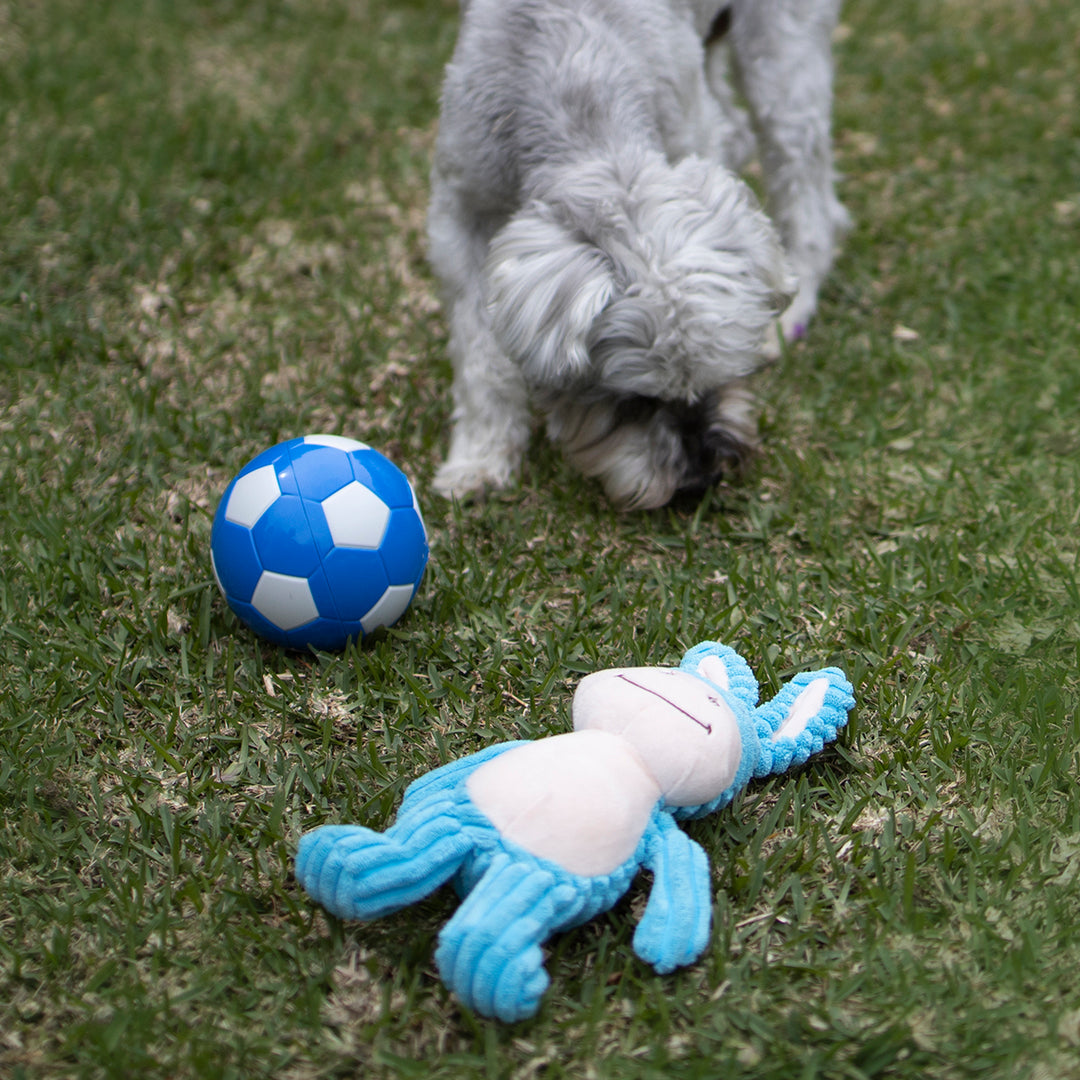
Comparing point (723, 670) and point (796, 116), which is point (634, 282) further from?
point (796, 116)

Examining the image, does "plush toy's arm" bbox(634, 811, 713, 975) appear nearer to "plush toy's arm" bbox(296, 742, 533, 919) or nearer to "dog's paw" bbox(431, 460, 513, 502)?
"plush toy's arm" bbox(296, 742, 533, 919)

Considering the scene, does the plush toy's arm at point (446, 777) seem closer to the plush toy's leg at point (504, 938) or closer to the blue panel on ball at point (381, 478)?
the plush toy's leg at point (504, 938)

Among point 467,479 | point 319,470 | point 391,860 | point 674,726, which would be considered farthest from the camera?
point 467,479

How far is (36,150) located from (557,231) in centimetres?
359

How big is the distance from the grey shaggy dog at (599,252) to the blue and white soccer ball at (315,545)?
671 millimetres

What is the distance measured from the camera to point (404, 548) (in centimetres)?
295

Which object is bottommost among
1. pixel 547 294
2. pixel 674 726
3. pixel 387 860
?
pixel 387 860

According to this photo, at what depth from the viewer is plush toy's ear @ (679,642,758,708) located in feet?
8.29

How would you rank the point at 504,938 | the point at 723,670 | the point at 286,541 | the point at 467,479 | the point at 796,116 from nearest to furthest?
the point at 504,938 < the point at 723,670 < the point at 286,541 < the point at 467,479 < the point at 796,116

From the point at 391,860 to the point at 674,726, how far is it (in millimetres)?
607

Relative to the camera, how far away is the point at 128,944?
7.31ft

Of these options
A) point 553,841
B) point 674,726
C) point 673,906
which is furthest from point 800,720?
point 553,841

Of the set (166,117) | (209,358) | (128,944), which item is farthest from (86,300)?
(128,944)

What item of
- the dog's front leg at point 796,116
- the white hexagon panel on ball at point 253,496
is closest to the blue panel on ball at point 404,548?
the white hexagon panel on ball at point 253,496
